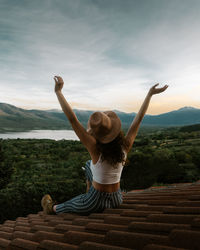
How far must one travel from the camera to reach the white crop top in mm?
1646

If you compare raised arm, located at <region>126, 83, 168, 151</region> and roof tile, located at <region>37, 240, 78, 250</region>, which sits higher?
raised arm, located at <region>126, 83, 168, 151</region>

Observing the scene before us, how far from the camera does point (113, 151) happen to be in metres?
1.63

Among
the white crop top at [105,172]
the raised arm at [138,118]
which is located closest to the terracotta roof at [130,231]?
the white crop top at [105,172]

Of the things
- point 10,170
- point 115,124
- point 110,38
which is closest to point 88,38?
point 110,38

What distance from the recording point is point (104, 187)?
5.69 ft

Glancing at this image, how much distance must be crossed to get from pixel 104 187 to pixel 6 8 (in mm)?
5817

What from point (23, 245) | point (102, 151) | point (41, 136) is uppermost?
point (41, 136)

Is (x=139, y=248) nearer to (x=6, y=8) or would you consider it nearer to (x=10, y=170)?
(x=6, y=8)

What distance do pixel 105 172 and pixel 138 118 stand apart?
65cm

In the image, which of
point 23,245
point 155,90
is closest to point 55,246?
point 23,245

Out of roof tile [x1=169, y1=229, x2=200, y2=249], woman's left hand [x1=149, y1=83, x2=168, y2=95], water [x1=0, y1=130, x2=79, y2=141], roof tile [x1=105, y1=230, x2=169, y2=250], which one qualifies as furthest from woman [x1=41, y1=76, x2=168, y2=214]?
water [x1=0, y1=130, x2=79, y2=141]

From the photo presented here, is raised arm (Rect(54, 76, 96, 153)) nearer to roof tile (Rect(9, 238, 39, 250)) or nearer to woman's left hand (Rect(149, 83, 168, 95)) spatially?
roof tile (Rect(9, 238, 39, 250))

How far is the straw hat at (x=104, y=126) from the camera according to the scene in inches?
59.4

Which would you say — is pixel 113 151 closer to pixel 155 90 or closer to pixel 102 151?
pixel 102 151
